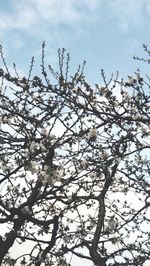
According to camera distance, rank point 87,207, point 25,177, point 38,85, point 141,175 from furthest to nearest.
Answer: point 87,207 → point 25,177 → point 141,175 → point 38,85

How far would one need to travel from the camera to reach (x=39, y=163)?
6.37m

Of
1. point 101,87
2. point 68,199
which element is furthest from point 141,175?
A: point 68,199

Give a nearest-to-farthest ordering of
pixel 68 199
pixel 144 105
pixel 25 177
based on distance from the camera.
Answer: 1. pixel 144 105
2. pixel 25 177
3. pixel 68 199

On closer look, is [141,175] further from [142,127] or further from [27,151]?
[27,151]

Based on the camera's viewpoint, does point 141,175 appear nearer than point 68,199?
Yes

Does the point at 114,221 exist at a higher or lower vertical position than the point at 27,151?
higher

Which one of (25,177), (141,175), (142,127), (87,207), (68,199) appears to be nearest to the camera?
(141,175)

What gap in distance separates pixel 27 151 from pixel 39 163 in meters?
0.34

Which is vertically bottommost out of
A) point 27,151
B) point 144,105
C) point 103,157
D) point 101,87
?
point 27,151

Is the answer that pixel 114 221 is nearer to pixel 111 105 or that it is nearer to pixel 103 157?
pixel 103 157

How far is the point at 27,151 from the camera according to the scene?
616 centimetres

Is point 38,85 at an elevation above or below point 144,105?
below

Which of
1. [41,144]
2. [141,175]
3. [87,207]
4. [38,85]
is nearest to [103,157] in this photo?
[141,175]

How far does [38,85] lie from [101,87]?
4.88 ft
